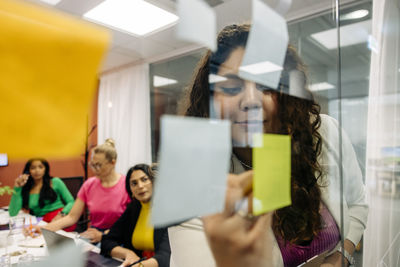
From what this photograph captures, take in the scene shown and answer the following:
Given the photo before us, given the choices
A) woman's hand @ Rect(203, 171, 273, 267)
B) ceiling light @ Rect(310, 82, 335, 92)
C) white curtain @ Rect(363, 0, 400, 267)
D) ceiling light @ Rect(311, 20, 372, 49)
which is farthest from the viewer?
white curtain @ Rect(363, 0, 400, 267)

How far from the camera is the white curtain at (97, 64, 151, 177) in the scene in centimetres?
31

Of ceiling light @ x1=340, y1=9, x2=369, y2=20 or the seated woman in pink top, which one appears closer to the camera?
the seated woman in pink top

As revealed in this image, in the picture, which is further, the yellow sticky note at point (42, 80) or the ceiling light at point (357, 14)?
the ceiling light at point (357, 14)

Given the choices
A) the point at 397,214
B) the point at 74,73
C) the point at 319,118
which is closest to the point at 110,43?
the point at 74,73

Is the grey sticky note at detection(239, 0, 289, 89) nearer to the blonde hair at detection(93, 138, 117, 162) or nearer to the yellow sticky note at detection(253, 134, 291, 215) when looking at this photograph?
the yellow sticky note at detection(253, 134, 291, 215)

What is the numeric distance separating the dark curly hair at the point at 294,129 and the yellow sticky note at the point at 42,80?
126 mm

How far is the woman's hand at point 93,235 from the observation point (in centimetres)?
36

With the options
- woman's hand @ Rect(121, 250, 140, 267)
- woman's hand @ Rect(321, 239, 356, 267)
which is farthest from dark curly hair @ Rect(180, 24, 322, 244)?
woman's hand @ Rect(121, 250, 140, 267)

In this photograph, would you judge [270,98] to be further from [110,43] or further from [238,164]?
[110,43]

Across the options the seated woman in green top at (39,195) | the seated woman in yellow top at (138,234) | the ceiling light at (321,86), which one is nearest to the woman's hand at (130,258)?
the seated woman in yellow top at (138,234)

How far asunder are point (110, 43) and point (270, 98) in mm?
234

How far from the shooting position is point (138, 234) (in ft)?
1.17

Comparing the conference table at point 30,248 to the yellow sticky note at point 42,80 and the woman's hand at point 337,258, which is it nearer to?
the yellow sticky note at point 42,80

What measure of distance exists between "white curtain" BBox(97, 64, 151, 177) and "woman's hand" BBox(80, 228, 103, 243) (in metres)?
0.10
